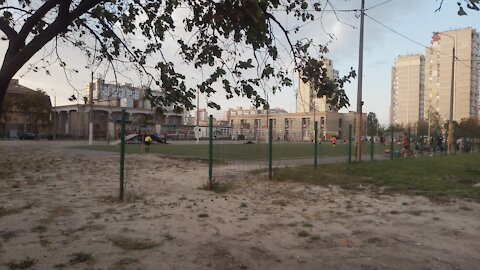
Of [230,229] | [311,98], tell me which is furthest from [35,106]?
[311,98]

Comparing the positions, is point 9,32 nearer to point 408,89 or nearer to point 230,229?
point 230,229

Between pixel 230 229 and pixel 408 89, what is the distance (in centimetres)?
8062

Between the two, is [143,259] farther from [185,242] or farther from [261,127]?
[261,127]

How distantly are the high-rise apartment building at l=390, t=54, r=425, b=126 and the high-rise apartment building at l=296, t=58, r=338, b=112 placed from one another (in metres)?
64.2

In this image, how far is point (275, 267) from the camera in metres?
5.04

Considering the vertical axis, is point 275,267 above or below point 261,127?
below

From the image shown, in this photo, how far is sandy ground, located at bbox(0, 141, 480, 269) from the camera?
5.27 m

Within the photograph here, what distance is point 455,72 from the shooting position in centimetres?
4656

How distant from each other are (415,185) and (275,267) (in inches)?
339

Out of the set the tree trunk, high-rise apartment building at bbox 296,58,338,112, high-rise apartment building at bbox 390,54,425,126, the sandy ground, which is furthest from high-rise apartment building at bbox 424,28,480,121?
the tree trunk

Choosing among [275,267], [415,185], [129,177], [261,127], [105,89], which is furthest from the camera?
[261,127]

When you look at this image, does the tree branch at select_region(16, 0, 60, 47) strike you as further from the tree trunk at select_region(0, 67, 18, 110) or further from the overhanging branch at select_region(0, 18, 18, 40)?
the tree trunk at select_region(0, 67, 18, 110)

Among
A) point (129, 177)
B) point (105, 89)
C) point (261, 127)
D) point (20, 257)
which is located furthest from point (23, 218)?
point (261, 127)

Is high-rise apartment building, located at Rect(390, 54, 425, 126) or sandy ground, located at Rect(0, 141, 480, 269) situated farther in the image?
high-rise apartment building, located at Rect(390, 54, 425, 126)
